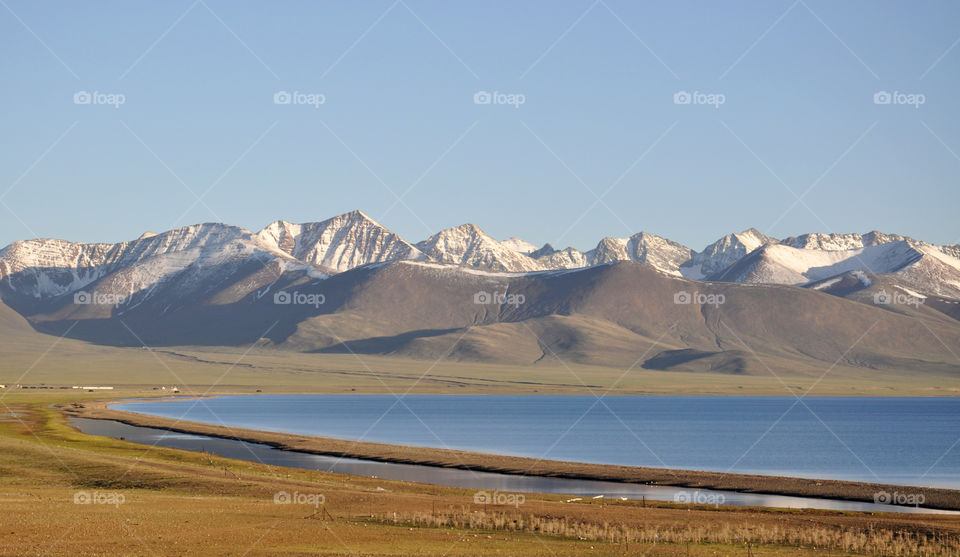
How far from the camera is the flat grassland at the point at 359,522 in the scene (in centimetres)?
4419

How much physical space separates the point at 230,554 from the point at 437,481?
1592 inches

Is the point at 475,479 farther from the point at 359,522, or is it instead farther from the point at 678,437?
the point at 678,437

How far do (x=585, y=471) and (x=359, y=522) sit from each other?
132 ft

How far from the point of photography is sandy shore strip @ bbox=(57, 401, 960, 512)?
7719 centimetres

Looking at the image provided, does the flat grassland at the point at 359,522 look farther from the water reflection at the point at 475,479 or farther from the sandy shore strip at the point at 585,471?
the sandy shore strip at the point at 585,471

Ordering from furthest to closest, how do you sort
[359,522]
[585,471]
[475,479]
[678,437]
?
[678,437] → [585,471] → [475,479] → [359,522]

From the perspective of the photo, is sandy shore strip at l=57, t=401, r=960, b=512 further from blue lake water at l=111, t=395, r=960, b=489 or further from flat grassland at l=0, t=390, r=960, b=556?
flat grassland at l=0, t=390, r=960, b=556

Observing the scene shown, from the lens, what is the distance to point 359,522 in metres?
51.9

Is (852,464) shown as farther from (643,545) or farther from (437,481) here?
(643,545)

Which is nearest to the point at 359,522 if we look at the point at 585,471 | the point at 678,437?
the point at 585,471

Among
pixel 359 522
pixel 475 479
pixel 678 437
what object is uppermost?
pixel 359 522

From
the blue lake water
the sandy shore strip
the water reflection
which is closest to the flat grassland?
the water reflection

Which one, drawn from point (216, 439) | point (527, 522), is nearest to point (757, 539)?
point (527, 522)

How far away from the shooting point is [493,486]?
77875 millimetres
